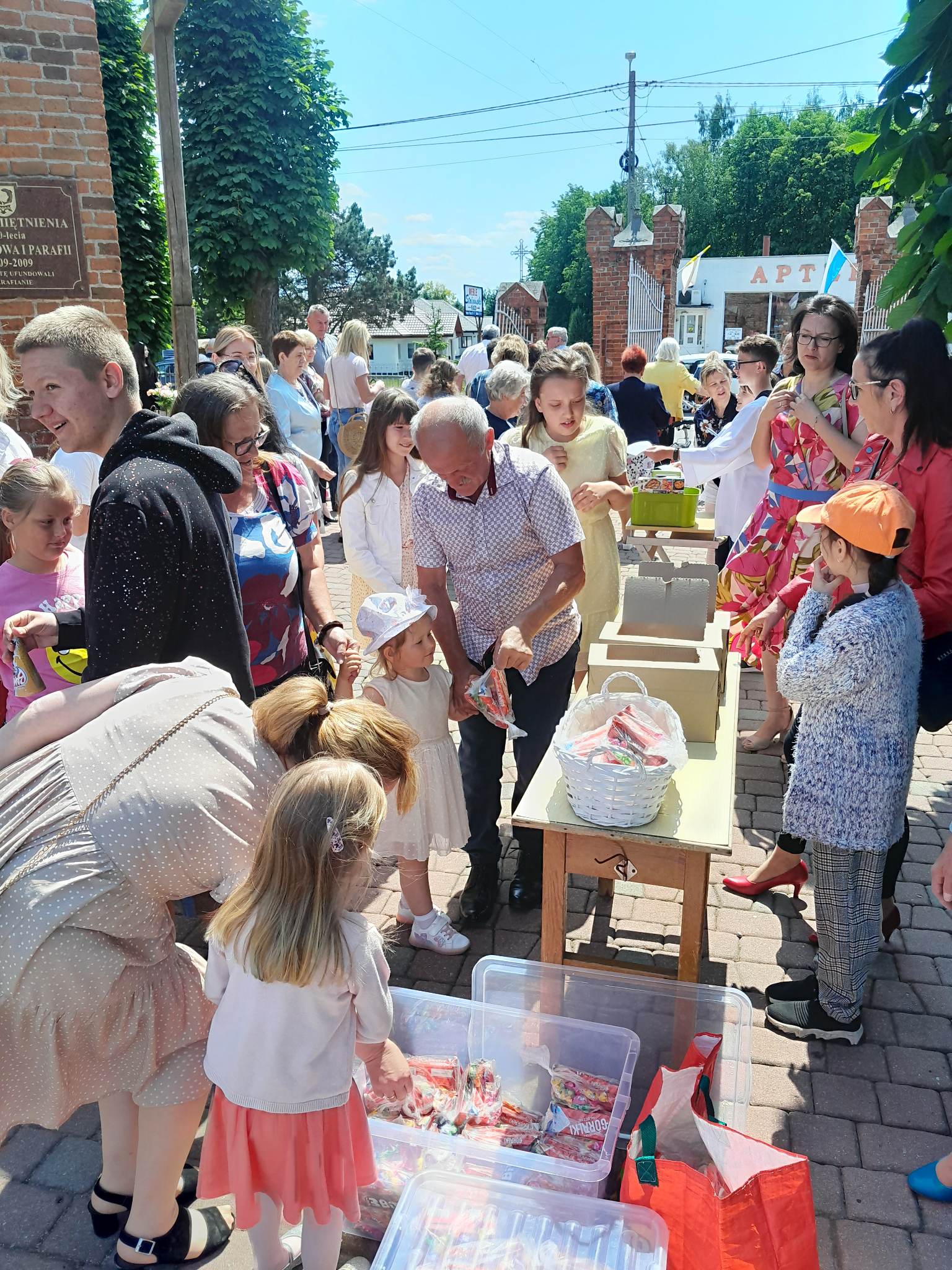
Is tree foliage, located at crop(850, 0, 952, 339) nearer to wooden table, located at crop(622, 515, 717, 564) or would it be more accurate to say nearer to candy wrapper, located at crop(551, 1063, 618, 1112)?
wooden table, located at crop(622, 515, 717, 564)

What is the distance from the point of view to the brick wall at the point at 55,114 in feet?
18.6

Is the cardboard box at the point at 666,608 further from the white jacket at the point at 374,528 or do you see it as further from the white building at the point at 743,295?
the white building at the point at 743,295

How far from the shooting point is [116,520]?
2023mm

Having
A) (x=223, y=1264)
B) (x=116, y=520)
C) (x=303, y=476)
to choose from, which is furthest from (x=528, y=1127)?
(x=303, y=476)

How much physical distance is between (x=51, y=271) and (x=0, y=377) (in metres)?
2.67

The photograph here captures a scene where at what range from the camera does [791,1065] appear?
8.82 feet

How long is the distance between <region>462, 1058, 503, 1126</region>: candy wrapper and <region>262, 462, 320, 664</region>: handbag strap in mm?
1489

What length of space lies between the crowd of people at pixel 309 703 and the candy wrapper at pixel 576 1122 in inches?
22.5

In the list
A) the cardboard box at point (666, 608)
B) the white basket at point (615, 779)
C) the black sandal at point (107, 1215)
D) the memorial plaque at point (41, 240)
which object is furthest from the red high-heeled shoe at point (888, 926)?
the memorial plaque at point (41, 240)

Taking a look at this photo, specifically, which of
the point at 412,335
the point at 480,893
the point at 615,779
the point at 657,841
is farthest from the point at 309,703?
the point at 412,335

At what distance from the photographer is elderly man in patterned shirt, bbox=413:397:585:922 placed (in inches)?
116

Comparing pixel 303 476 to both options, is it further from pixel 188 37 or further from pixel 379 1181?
pixel 188 37

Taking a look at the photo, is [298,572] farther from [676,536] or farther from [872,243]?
[872,243]

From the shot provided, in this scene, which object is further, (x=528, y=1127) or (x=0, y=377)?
(x=0, y=377)
